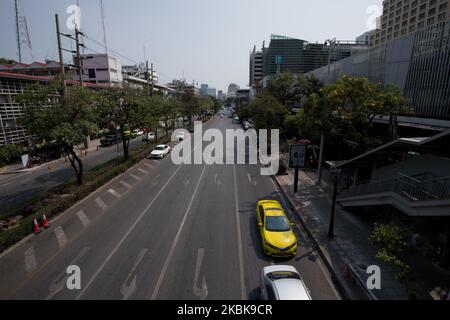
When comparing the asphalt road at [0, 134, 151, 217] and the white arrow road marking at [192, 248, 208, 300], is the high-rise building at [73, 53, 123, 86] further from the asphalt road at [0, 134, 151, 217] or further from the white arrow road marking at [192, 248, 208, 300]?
the white arrow road marking at [192, 248, 208, 300]

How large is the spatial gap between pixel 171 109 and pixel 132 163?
21.7 m

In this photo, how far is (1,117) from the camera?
30.7m

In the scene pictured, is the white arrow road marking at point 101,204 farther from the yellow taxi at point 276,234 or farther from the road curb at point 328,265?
the road curb at point 328,265

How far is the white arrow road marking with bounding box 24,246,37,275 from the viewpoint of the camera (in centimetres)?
1145

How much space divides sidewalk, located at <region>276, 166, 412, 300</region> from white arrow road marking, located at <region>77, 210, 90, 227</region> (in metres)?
13.4

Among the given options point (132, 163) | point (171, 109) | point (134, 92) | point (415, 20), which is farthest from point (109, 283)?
point (415, 20)

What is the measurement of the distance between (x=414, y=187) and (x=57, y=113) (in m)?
21.9

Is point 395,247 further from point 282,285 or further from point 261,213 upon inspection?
point 261,213

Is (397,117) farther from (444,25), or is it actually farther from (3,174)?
(3,174)

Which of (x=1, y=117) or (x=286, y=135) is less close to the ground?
(x=1, y=117)

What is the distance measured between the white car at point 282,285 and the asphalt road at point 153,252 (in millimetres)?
902

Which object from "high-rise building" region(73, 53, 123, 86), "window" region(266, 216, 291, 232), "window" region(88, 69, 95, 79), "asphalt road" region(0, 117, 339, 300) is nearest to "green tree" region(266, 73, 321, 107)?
"asphalt road" region(0, 117, 339, 300)

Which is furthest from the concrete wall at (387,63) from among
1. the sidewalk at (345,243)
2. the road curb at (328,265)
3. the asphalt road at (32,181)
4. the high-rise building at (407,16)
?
the high-rise building at (407,16)

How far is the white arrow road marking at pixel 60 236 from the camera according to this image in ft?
44.7
